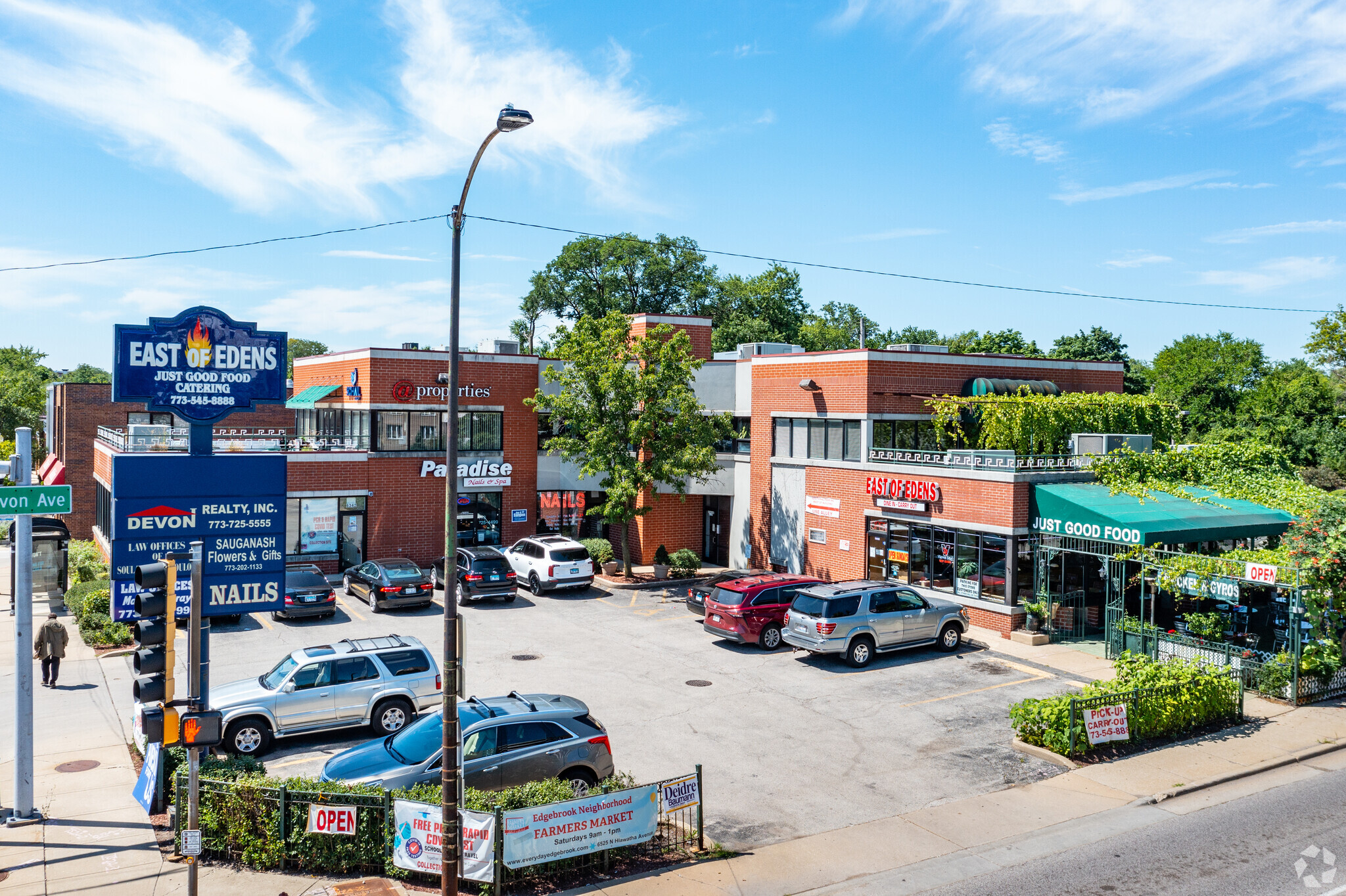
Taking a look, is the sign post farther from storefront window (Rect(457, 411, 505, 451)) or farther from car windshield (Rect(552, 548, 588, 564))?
storefront window (Rect(457, 411, 505, 451))

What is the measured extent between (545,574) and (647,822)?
63.1ft

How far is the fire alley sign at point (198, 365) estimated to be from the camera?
14672mm

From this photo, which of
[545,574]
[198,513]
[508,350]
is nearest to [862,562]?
[545,574]

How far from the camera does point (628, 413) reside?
3266 cm

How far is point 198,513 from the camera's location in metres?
14.6

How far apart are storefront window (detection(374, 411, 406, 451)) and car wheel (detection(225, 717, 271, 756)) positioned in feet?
61.1

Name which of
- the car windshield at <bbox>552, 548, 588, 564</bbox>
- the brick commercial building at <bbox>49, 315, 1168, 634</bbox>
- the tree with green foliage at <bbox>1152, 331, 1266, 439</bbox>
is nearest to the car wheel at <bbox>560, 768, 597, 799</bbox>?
the brick commercial building at <bbox>49, 315, 1168, 634</bbox>

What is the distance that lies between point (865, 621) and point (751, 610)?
9.74 ft

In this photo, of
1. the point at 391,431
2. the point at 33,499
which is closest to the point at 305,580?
the point at 391,431

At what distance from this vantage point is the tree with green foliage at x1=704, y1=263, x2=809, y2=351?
253 ft

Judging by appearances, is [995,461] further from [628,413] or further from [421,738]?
[421,738]

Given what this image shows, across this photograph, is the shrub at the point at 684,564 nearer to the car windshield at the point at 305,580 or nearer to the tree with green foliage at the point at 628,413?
the tree with green foliage at the point at 628,413

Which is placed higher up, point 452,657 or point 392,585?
point 452,657

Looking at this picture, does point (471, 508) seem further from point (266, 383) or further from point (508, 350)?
point (266, 383)
